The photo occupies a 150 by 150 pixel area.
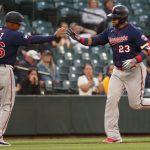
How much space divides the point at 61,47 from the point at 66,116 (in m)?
3.56

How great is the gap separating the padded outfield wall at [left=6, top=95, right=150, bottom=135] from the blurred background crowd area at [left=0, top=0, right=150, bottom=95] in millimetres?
700

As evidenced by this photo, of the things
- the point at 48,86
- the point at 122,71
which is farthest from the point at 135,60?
the point at 48,86

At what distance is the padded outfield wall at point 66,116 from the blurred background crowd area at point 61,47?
0.70m

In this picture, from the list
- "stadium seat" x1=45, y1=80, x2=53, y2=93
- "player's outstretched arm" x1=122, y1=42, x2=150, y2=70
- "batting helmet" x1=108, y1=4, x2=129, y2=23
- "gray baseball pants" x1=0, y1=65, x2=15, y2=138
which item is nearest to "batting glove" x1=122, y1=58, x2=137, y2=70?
"player's outstretched arm" x1=122, y1=42, x2=150, y2=70

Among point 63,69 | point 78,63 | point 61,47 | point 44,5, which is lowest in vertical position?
point 63,69

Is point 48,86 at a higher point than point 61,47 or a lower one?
lower

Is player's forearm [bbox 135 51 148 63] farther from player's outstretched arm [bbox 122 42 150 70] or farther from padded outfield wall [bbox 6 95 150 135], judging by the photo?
padded outfield wall [bbox 6 95 150 135]

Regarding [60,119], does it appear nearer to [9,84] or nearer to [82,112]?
[82,112]

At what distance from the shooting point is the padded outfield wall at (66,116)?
12227 mm

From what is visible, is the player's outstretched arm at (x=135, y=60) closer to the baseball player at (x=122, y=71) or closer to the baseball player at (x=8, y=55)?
the baseball player at (x=122, y=71)

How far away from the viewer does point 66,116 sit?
12445mm

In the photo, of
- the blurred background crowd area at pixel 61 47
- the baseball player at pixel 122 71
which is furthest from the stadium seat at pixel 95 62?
the baseball player at pixel 122 71

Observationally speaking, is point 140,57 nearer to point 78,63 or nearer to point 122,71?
point 122,71

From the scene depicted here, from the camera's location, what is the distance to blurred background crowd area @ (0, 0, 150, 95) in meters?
13.9
